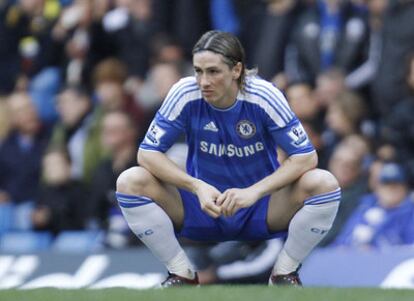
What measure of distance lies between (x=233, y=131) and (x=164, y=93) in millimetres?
4807

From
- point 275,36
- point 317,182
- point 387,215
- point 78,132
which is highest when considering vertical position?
point 275,36

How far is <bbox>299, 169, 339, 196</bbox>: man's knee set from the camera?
32.6ft

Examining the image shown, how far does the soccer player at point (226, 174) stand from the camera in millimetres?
9852

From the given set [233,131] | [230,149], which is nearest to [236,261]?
[230,149]

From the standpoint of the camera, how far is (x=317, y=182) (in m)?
9.93

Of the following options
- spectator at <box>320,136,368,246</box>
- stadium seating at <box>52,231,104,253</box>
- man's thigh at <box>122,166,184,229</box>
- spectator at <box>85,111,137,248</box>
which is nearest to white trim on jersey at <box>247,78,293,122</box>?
man's thigh at <box>122,166,184,229</box>

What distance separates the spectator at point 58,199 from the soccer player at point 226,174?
489 centimetres

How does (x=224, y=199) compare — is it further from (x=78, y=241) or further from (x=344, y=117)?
(x=78, y=241)

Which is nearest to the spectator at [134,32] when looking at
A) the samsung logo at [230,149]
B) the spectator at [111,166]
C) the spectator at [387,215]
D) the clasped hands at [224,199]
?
the spectator at [111,166]

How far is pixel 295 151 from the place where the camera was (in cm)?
997

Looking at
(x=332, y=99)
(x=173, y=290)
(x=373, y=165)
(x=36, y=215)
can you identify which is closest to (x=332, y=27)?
(x=332, y=99)

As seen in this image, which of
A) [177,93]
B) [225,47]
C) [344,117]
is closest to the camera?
[225,47]

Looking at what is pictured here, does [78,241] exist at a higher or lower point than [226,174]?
lower

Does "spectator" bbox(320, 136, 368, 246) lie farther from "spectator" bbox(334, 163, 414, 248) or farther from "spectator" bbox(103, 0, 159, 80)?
"spectator" bbox(103, 0, 159, 80)
